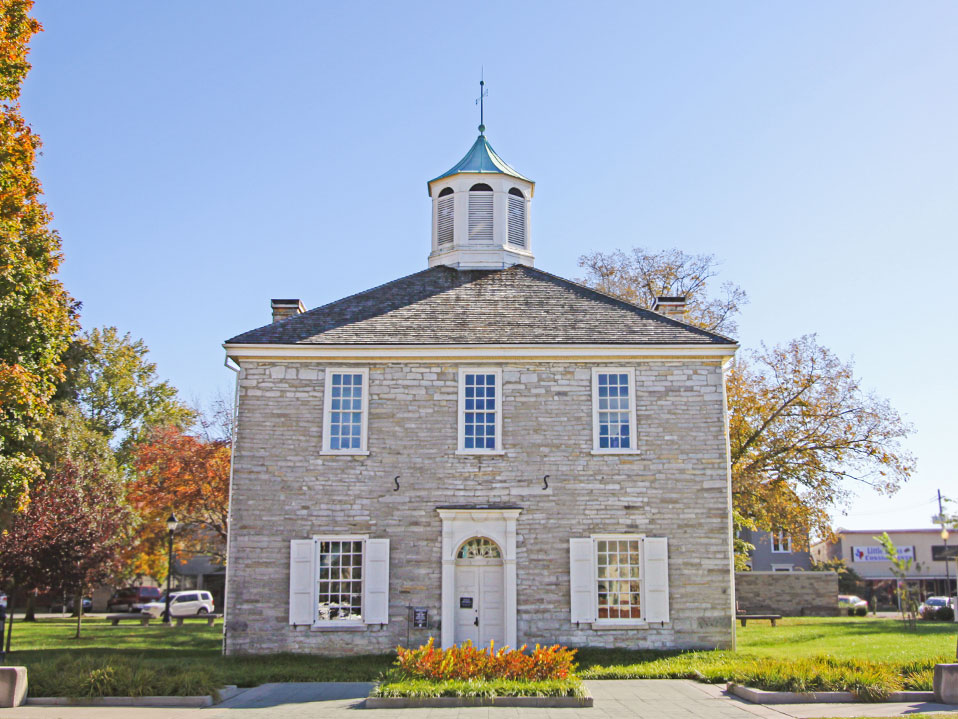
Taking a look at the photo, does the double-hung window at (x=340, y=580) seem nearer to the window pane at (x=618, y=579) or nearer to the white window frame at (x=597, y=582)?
the white window frame at (x=597, y=582)

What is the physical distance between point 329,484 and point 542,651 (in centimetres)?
669

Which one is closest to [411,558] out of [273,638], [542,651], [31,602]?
[273,638]

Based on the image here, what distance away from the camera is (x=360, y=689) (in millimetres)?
A: 16328

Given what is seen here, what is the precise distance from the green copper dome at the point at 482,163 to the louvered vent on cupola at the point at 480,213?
0.53 meters

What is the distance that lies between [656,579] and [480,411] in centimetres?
510

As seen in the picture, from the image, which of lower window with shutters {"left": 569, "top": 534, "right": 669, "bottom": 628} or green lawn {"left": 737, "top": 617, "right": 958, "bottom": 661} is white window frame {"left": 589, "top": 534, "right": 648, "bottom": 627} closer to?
lower window with shutters {"left": 569, "top": 534, "right": 669, "bottom": 628}

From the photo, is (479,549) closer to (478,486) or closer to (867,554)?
(478,486)

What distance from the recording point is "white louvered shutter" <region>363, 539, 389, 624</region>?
Result: 19734 mm

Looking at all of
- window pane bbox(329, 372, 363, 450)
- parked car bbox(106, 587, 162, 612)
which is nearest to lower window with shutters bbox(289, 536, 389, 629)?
window pane bbox(329, 372, 363, 450)

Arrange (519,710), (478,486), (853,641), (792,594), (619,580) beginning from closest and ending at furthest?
(519,710) → (619,580) → (478,486) → (853,641) → (792,594)

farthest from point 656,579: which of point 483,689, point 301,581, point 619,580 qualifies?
point 301,581

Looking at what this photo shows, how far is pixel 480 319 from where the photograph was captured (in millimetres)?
21922

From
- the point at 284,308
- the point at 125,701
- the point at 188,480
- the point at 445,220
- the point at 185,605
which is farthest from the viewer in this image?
the point at 185,605

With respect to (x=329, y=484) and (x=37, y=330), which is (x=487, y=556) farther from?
(x=37, y=330)
